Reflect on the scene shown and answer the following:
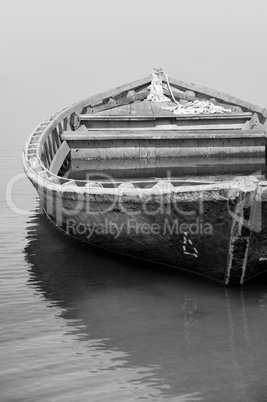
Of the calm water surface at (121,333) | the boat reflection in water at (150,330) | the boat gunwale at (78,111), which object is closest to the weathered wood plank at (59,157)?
the boat gunwale at (78,111)

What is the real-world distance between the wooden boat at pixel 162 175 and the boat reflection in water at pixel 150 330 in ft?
1.22

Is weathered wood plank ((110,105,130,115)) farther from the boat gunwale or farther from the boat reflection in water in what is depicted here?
the boat reflection in water

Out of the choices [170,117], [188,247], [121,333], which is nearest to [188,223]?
[188,247]

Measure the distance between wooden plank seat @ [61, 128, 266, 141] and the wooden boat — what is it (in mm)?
19

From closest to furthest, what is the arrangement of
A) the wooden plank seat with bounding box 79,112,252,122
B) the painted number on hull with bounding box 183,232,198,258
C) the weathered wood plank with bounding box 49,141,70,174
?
the painted number on hull with bounding box 183,232,198,258 < the weathered wood plank with bounding box 49,141,70,174 < the wooden plank seat with bounding box 79,112,252,122

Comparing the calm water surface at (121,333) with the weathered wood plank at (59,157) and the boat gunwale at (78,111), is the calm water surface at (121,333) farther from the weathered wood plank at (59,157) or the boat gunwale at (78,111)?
the weathered wood plank at (59,157)

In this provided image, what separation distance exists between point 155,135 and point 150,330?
6.38 meters

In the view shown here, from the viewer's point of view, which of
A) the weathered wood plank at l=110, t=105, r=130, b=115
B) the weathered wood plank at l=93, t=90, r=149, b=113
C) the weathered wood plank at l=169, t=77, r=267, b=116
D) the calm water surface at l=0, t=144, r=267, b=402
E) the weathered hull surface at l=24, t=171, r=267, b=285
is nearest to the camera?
the calm water surface at l=0, t=144, r=267, b=402

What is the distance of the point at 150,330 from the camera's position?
25.3ft

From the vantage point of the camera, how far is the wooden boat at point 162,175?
827cm

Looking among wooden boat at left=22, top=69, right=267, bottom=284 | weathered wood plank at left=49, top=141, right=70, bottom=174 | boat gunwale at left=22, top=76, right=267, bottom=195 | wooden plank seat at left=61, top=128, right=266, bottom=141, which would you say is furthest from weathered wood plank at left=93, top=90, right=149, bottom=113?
wooden plank seat at left=61, top=128, right=266, bottom=141

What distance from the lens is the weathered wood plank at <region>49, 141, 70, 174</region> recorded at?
13492mm

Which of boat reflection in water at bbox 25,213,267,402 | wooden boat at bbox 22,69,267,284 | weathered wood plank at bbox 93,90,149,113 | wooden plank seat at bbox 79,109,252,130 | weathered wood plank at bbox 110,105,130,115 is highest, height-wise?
weathered wood plank at bbox 93,90,149,113

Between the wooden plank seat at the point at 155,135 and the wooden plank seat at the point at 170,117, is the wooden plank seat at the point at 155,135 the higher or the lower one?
the lower one
